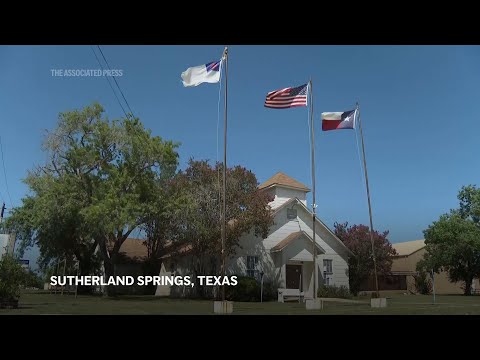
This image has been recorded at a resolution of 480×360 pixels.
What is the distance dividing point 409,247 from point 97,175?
30.4m

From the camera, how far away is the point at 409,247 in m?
43.2

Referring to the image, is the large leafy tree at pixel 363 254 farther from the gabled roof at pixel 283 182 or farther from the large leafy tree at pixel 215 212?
the large leafy tree at pixel 215 212

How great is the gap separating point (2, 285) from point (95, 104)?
47.5 feet

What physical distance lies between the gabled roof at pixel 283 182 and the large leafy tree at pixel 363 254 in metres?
5.86

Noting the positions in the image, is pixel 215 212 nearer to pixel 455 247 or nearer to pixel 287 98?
pixel 287 98

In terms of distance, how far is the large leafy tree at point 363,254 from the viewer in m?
33.0

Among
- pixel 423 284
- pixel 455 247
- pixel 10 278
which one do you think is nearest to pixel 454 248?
pixel 455 247

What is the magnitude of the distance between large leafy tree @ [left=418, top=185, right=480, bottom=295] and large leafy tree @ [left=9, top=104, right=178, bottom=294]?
848 inches

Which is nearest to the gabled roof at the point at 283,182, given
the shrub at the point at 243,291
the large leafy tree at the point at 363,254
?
the large leafy tree at the point at 363,254

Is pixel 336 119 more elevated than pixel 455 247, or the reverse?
pixel 336 119

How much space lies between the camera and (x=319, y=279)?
29859 mm
